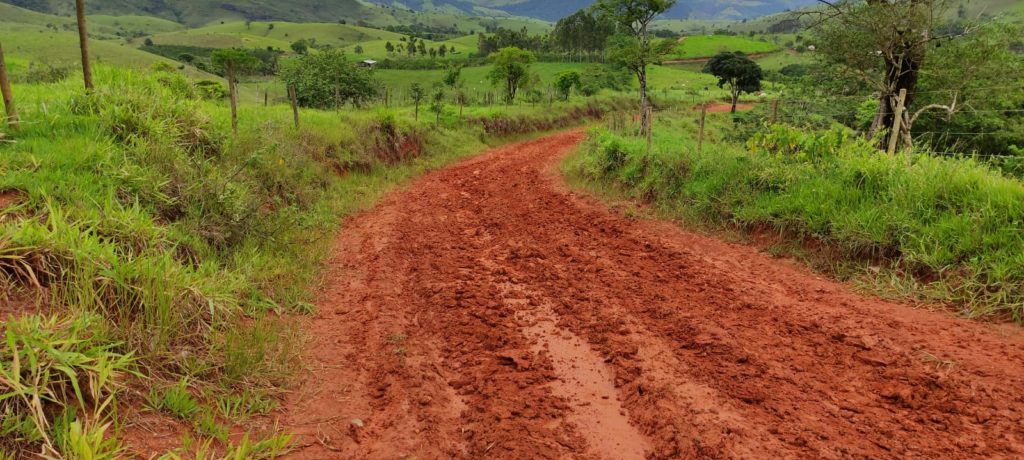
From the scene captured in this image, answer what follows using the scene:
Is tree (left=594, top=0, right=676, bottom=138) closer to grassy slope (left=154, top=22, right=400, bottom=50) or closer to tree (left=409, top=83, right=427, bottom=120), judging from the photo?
Result: tree (left=409, top=83, right=427, bottom=120)

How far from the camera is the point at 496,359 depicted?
13.3 ft

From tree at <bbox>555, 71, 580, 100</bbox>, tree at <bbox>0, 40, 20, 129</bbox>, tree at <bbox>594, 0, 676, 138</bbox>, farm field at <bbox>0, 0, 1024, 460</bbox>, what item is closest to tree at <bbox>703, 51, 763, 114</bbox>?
tree at <bbox>555, 71, 580, 100</bbox>

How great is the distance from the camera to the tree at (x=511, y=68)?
3092 centimetres

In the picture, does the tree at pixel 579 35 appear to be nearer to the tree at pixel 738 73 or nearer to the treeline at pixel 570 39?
the treeline at pixel 570 39

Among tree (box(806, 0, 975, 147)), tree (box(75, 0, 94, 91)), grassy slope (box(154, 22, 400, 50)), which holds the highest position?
grassy slope (box(154, 22, 400, 50))

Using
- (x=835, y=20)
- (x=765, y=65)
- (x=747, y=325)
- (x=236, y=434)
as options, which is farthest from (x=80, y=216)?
(x=765, y=65)

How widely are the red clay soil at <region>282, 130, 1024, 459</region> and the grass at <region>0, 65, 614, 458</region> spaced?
0.47 m

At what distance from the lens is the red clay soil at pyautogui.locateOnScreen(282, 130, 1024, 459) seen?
3.06 metres

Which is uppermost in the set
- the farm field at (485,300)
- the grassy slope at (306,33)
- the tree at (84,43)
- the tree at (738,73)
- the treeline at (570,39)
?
the grassy slope at (306,33)

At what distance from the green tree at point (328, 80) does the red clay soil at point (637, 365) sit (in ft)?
55.6

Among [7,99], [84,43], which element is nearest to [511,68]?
[84,43]

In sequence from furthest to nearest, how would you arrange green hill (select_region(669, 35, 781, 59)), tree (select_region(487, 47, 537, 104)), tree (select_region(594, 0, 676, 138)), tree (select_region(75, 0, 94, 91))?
green hill (select_region(669, 35, 781, 59)) < tree (select_region(487, 47, 537, 104)) < tree (select_region(594, 0, 676, 138)) < tree (select_region(75, 0, 94, 91))

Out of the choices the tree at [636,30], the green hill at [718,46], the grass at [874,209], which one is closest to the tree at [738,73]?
the tree at [636,30]

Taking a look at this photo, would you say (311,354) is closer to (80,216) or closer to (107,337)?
(107,337)
